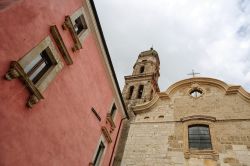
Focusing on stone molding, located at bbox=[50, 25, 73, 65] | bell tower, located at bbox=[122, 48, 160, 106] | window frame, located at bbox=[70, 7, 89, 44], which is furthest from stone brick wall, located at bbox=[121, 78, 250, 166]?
bell tower, located at bbox=[122, 48, 160, 106]

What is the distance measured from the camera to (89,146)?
28.4 feet

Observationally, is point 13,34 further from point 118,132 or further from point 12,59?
point 118,132

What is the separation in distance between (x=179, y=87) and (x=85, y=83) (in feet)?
20.0

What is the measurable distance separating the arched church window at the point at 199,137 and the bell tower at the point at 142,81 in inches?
314

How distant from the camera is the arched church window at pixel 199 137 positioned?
385 inches

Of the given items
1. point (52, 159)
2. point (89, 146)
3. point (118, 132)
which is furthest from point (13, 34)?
point (118, 132)

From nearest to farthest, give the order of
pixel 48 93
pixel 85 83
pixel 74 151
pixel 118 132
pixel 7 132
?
pixel 7 132 → pixel 48 93 → pixel 74 151 → pixel 85 83 → pixel 118 132

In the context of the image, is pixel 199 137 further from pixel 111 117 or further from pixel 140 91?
pixel 140 91

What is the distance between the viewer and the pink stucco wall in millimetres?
5133

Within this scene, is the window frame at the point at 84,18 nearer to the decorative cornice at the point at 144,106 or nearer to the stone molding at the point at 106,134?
the stone molding at the point at 106,134

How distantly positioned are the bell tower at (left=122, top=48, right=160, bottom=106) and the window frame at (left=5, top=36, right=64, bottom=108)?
1209 cm

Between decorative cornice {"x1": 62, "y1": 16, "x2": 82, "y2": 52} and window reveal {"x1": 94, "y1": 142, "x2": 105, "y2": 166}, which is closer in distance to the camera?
decorative cornice {"x1": 62, "y1": 16, "x2": 82, "y2": 52}

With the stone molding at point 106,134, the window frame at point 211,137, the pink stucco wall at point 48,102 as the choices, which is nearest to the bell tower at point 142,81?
the window frame at point 211,137

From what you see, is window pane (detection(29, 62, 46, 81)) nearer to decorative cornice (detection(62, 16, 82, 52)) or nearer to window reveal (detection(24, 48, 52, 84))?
window reveal (detection(24, 48, 52, 84))
